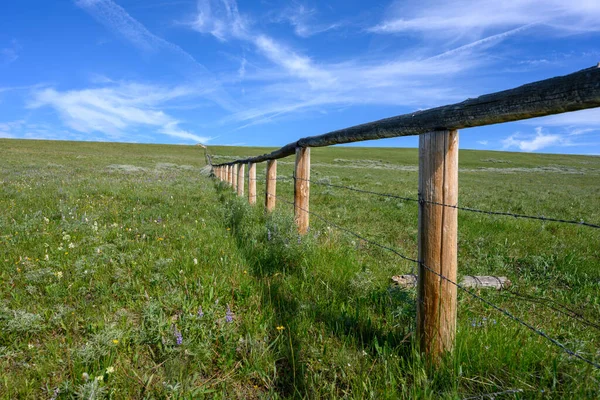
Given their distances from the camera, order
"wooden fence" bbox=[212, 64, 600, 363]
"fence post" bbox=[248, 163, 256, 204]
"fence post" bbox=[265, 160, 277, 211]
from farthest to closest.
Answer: "fence post" bbox=[248, 163, 256, 204] → "fence post" bbox=[265, 160, 277, 211] → "wooden fence" bbox=[212, 64, 600, 363]

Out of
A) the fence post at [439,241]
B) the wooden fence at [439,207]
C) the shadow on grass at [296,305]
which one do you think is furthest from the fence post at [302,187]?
the fence post at [439,241]

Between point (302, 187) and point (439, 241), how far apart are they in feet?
11.6

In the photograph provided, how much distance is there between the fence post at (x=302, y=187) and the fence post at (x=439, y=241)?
328 cm

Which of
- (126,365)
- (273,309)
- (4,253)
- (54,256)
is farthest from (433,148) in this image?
(4,253)

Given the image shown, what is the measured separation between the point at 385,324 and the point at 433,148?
5.24ft

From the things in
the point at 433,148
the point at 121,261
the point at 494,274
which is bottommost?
the point at 494,274

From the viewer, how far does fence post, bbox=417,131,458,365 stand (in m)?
2.47

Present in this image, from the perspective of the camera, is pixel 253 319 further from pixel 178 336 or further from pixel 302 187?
pixel 302 187

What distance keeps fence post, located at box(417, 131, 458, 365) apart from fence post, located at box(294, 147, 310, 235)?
3280mm

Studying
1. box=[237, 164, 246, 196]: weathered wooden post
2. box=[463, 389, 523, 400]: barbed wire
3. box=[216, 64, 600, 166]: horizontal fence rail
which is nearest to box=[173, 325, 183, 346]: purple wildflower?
box=[463, 389, 523, 400]: barbed wire

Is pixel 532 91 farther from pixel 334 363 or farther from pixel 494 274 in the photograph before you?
pixel 494 274

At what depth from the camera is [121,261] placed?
450 centimetres

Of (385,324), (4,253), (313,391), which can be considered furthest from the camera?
(4,253)

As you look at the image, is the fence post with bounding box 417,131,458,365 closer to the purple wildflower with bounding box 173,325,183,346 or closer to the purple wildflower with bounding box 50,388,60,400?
the purple wildflower with bounding box 173,325,183,346
